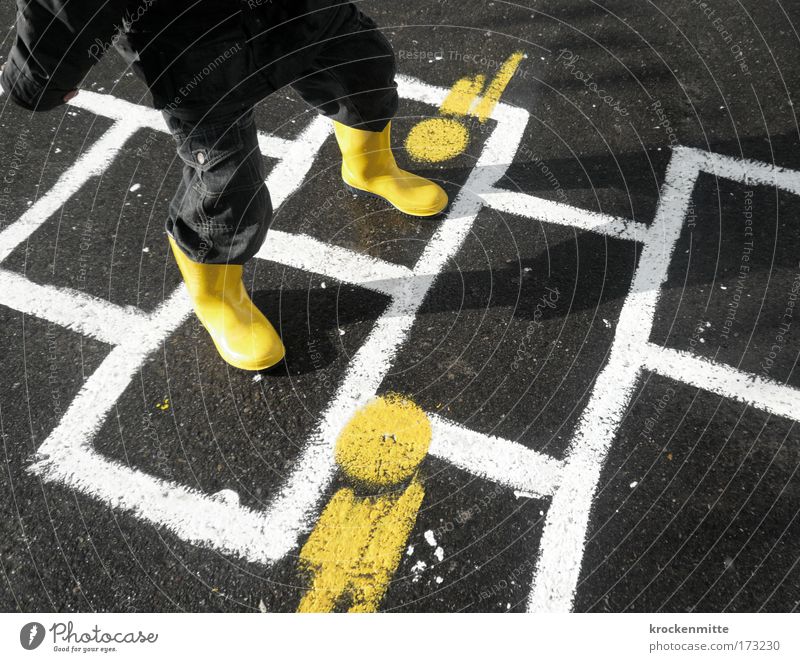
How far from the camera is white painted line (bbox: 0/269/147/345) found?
7.36 feet

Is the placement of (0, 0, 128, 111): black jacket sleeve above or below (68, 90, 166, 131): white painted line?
above

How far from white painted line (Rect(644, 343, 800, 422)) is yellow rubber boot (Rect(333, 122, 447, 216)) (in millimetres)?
980

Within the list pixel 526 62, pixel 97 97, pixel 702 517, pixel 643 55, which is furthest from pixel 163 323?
pixel 643 55

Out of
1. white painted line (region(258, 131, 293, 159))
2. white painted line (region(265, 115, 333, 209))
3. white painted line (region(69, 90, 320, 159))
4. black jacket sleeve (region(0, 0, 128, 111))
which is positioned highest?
black jacket sleeve (region(0, 0, 128, 111))

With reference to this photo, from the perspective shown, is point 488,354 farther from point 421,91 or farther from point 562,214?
point 421,91

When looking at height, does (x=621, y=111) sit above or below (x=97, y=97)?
below

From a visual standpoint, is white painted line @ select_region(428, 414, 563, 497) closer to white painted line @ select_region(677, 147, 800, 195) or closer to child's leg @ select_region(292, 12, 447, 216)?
child's leg @ select_region(292, 12, 447, 216)

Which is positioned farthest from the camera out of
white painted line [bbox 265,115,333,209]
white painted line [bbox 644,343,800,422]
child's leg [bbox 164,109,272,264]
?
white painted line [bbox 265,115,333,209]

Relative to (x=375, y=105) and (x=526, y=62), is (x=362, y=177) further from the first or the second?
(x=526, y=62)

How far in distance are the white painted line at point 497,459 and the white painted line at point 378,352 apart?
11.3 inches

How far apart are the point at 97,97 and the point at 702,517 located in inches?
119

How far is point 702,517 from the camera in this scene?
1855 mm

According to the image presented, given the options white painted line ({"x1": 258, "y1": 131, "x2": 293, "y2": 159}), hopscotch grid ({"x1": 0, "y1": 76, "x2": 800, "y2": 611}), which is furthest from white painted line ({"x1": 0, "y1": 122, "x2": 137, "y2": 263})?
white painted line ({"x1": 258, "y1": 131, "x2": 293, "y2": 159})

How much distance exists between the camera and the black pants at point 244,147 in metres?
1.72
